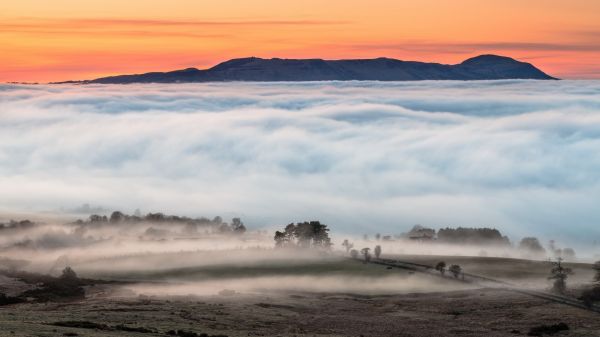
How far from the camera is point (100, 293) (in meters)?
186

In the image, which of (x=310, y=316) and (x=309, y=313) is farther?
(x=309, y=313)

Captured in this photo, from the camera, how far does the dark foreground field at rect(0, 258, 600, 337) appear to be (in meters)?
115

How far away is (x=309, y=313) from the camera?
150 meters

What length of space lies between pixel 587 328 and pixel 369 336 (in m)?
33.5

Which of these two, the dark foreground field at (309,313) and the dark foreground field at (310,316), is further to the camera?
the dark foreground field at (309,313)

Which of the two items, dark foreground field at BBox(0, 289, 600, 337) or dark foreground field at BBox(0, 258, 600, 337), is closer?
dark foreground field at BBox(0, 289, 600, 337)

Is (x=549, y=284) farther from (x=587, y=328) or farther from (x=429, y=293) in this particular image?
(x=587, y=328)

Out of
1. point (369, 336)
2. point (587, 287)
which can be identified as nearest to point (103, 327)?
point (369, 336)

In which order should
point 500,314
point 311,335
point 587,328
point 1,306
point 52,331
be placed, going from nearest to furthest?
point 52,331 < point 311,335 < point 587,328 < point 500,314 < point 1,306

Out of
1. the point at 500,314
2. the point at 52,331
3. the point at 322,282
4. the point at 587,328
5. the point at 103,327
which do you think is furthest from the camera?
the point at 322,282

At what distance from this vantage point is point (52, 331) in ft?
322

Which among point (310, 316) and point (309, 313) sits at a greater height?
point (309, 313)

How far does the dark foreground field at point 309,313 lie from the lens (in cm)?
11544

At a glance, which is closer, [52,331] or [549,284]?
[52,331]
